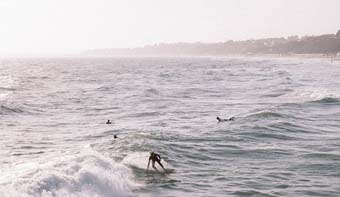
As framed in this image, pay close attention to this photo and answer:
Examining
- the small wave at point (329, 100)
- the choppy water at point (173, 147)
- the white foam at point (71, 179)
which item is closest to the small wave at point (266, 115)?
the choppy water at point (173, 147)

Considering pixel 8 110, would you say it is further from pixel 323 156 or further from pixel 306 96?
pixel 306 96

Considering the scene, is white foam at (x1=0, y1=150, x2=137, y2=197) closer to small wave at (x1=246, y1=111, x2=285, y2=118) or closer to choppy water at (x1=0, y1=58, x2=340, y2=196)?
choppy water at (x1=0, y1=58, x2=340, y2=196)

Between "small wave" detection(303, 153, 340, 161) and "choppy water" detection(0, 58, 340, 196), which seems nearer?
"choppy water" detection(0, 58, 340, 196)

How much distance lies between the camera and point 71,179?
1741 centimetres

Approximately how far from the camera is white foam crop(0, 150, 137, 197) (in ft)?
52.6

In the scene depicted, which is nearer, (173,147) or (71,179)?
(71,179)

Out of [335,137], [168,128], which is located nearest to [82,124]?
[168,128]

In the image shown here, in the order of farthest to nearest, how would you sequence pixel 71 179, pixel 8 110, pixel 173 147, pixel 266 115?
pixel 8 110, pixel 266 115, pixel 173 147, pixel 71 179

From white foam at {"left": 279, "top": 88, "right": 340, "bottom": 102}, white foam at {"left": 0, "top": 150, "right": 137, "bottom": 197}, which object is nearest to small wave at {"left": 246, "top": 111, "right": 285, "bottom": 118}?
white foam at {"left": 279, "top": 88, "right": 340, "bottom": 102}

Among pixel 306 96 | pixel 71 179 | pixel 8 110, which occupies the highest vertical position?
pixel 71 179

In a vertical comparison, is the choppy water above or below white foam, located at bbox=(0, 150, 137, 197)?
below

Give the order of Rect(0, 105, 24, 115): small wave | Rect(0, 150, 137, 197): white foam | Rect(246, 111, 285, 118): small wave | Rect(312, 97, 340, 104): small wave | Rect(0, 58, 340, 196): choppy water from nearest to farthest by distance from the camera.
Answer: Rect(0, 150, 137, 197): white foam, Rect(0, 58, 340, 196): choppy water, Rect(246, 111, 285, 118): small wave, Rect(0, 105, 24, 115): small wave, Rect(312, 97, 340, 104): small wave

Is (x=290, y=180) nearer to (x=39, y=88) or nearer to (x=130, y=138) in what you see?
(x=130, y=138)

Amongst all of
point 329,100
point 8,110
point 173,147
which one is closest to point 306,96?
point 329,100
